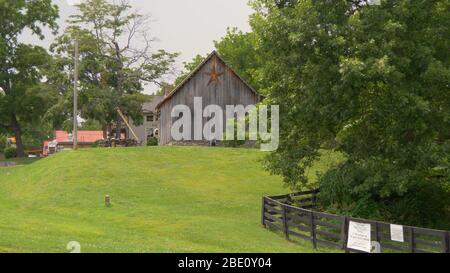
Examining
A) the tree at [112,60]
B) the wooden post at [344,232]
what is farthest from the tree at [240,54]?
the wooden post at [344,232]

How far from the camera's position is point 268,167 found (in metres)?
27.7

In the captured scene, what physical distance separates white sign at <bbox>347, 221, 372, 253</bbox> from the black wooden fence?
7.3 inches

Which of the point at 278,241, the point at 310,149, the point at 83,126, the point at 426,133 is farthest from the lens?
the point at 83,126

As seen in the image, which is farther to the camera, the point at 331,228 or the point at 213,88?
the point at 213,88

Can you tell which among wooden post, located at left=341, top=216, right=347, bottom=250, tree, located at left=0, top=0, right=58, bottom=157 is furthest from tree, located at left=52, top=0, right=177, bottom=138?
wooden post, located at left=341, top=216, right=347, bottom=250

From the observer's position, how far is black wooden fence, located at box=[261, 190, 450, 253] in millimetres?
16641

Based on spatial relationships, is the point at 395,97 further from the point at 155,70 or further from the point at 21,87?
the point at 21,87

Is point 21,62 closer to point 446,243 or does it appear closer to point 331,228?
point 331,228

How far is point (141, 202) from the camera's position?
32250 millimetres

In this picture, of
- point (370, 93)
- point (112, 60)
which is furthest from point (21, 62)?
point (370, 93)

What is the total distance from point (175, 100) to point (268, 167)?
93.1ft

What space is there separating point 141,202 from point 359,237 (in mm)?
16774
